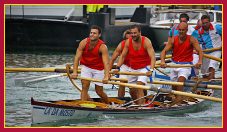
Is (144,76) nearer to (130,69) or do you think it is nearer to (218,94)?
(130,69)

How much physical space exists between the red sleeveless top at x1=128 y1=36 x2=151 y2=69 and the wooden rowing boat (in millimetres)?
869

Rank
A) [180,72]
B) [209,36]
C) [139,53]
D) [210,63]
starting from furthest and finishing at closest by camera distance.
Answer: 1. [210,63]
2. [209,36]
3. [180,72]
4. [139,53]

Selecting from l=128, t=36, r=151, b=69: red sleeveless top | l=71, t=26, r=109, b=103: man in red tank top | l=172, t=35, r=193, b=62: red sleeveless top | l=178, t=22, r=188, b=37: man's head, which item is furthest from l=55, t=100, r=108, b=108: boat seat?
l=178, t=22, r=188, b=37: man's head

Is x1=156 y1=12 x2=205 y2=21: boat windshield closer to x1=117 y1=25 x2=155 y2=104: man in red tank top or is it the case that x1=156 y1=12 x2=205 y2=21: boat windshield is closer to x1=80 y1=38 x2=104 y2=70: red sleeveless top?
x1=117 y1=25 x2=155 y2=104: man in red tank top

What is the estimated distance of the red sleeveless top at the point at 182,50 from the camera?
16094 mm

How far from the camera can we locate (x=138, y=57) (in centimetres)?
1523

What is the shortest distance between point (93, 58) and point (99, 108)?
39.7 inches

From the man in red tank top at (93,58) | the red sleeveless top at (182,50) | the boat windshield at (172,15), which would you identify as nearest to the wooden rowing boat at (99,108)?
the man in red tank top at (93,58)

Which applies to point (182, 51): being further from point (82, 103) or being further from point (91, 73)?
point (82, 103)

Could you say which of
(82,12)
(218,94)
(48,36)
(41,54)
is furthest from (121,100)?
(82,12)

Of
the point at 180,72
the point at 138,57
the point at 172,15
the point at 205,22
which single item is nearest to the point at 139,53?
the point at 138,57

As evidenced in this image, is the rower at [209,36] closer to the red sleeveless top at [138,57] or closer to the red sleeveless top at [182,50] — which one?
the red sleeveless top at [182,50]

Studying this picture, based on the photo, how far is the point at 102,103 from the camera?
50.9 feet

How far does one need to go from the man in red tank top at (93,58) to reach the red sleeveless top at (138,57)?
0.73 m
